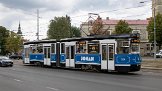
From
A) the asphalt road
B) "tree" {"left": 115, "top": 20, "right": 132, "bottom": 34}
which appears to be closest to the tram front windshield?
the asphalt road

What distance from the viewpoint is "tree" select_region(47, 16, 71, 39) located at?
118125mm

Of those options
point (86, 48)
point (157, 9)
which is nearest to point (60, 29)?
point (157, 9)

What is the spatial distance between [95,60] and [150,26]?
2312 inches

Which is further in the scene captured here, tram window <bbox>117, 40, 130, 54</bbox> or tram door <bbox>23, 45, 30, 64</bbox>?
tram door <bbox>23, 45, 30, 64</bbox>

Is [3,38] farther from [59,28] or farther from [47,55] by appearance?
[47,55]

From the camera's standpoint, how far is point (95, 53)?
3148 centimetres

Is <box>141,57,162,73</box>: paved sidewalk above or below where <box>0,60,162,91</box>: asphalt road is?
above

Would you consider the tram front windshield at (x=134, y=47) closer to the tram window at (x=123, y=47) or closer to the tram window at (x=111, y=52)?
the tram window at (x=123, y=47)

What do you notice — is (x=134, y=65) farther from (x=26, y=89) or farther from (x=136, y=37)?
(x=26, y=89)

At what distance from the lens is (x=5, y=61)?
143ft

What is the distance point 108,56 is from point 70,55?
6131 mm

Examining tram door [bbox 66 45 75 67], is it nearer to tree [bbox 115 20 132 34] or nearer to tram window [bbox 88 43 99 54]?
tram window [bbox 88 43 99 54]

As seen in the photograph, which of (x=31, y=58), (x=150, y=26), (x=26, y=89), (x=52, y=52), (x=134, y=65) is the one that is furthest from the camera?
(x=150, y=26)

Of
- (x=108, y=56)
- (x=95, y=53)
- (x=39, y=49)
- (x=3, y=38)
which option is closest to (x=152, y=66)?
(x=95, y=53)
